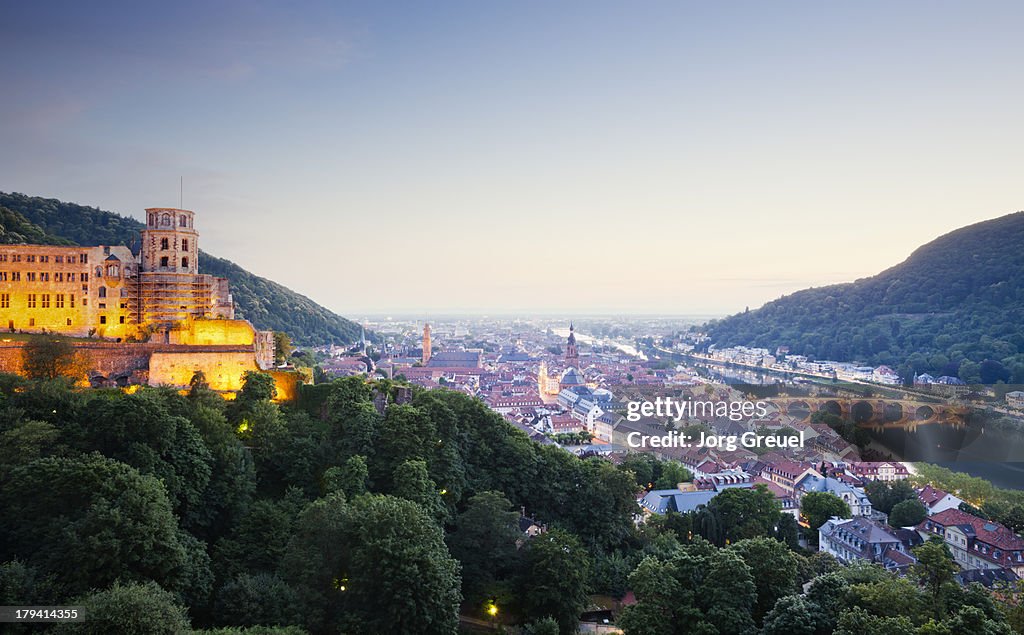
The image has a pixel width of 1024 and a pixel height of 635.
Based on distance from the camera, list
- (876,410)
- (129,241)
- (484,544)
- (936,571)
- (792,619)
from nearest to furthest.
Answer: (792,619), (936,571), (484,544), (129,241), (876,410)

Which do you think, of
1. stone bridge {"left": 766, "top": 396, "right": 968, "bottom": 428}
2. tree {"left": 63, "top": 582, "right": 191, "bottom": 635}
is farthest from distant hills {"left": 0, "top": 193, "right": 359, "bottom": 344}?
stone bridge {"left": 766, "top": 396, "right": 968, "bottom": 428}

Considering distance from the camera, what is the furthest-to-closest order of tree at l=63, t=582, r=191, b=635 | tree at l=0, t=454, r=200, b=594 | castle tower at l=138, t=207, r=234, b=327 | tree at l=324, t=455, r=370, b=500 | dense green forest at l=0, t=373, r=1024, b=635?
castle tower at l=138, t=207, r=234, b=327 < tree at l=324, t=455, r=370, b=500 < dense green forest at l=0, t=373, r=1024, b=635 < tree at l=0, t=454, r=200, b=594 < tree at l=63, t=582, r=191, b=635

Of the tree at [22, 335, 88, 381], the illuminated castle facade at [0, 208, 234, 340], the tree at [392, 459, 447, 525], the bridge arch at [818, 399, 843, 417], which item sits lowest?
the bridge arch at [818, 399, 843, 417]

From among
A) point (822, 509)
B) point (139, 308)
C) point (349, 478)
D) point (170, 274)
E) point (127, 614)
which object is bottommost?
point (822, 509)

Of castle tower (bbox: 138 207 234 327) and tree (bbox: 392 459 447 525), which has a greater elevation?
castle tower (bbox: 138 207 234 327)

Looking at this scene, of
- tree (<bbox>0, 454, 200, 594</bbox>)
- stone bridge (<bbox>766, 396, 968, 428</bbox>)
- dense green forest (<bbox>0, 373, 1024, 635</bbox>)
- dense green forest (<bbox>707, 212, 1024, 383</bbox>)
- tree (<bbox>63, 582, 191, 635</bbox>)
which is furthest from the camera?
dense green forest (<bbox>707, 212, 1024, 383</bbox>)

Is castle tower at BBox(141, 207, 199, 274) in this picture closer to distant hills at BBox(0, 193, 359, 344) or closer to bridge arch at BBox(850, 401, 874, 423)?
distant hills at BBox(0, 193, 359, 344)

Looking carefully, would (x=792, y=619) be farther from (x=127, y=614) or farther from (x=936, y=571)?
(x=127, y=614)

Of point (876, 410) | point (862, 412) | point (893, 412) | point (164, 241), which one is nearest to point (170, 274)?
point (164, 241)

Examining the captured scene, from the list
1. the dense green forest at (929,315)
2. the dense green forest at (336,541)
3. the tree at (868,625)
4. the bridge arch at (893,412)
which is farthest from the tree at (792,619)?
the dense green forest at (929,315)
